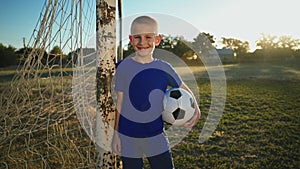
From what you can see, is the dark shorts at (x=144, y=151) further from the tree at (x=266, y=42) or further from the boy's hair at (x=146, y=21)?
the tree at (x=266, y=42)

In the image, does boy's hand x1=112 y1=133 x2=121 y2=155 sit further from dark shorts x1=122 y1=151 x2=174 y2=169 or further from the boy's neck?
the boy's neck

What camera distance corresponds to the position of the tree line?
229 cm

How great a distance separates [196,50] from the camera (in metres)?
21.6

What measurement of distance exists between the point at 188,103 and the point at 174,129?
221 cm

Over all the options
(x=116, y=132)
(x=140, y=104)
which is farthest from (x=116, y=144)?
(x=140, y=104)

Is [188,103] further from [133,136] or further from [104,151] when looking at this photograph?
[104,151]

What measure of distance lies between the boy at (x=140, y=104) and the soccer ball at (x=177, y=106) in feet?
0.18

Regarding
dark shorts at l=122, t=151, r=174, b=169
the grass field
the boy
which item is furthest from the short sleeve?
the grass field

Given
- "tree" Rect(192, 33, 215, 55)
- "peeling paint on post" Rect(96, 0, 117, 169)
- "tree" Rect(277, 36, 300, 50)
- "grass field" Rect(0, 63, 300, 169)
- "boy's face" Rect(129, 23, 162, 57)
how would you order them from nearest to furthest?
"boy's face" Rect(129, 23, 162, 57)
"peeling paint on post" Rect(96, 0, 117, 169)
"grass field" Rect(0, 63, 300, 169)
"tree" Rect(192, 33, 215, 55)
"tree" Rect(277, 36, 300, 50)

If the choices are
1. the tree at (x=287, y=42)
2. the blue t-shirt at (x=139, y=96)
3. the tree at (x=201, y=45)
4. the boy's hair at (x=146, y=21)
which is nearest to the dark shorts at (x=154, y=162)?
the blue t-shirt at (x=139, y=96)

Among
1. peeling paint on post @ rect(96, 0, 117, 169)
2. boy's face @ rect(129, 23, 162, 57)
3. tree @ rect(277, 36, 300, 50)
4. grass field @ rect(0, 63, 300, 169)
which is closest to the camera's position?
boy's face @ rect(129, 23, 162, 57)

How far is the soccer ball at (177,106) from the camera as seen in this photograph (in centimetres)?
177

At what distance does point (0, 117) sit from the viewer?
2609 mm

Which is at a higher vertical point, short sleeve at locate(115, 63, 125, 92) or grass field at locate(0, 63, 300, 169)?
short sleeve at locate(115, 63, 125, 92)
